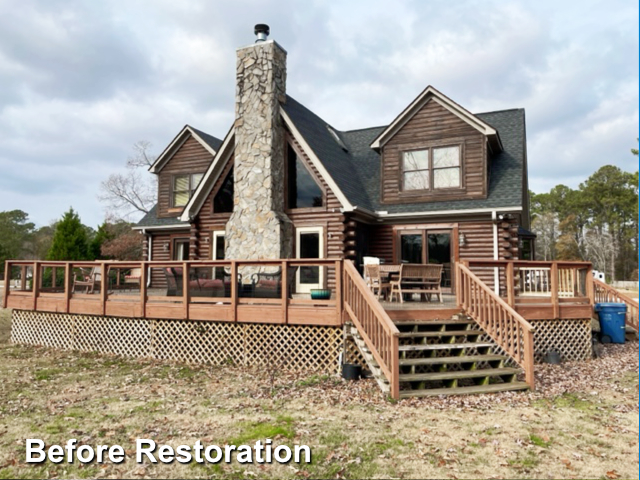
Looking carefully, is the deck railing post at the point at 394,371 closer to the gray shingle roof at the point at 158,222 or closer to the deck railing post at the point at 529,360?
the deck railing post at the point at 529,360

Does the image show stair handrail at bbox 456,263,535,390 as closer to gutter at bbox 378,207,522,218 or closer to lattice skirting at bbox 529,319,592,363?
lattice skirting at bbox 529,319,592,363

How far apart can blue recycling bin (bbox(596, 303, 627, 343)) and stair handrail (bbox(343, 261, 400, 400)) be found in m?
7.39

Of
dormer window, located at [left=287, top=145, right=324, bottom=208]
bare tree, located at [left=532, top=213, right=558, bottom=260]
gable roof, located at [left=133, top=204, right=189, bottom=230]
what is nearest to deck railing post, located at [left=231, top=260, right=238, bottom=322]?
dormer window, located at [left=287, top=145, right=324, bottom=208]

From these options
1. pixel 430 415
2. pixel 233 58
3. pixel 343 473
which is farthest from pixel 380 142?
pixel 343 473

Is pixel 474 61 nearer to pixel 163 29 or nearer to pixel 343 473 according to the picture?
pixel 163 29

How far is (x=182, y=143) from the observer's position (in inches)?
716

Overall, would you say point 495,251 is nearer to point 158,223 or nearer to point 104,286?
point 104,286

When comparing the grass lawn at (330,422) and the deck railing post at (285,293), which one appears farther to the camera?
the deck railing post at (285,293)

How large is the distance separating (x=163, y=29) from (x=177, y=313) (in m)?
8.27

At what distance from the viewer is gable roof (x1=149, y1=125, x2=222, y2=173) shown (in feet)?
58.2

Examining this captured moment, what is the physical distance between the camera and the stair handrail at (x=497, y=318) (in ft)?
22.7

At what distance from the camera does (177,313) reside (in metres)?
9.18

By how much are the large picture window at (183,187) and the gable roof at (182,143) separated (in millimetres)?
945

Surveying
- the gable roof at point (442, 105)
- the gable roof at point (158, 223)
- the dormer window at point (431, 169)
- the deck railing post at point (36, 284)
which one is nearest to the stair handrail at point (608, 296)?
the dormer window at point (431, 169)
